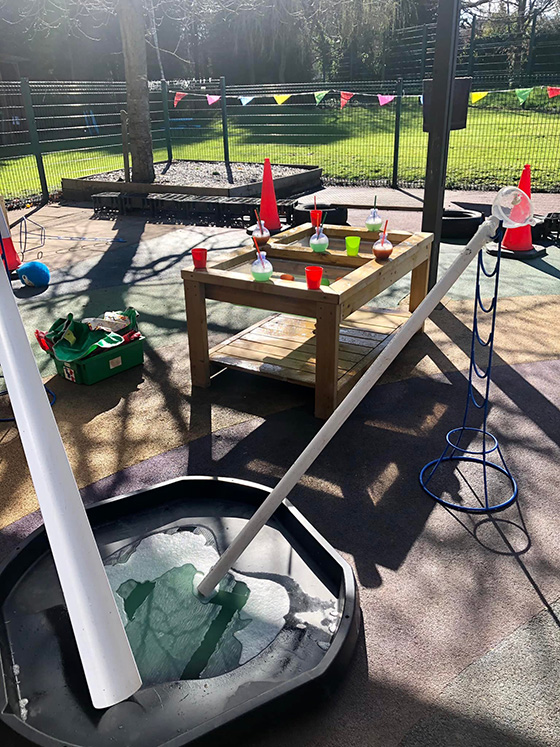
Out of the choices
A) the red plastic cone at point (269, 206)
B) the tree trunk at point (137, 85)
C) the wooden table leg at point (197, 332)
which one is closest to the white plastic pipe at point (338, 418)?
the wooden table leg at point (197, 332)

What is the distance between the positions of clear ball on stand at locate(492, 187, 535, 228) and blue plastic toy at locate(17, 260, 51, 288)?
5.54 meters

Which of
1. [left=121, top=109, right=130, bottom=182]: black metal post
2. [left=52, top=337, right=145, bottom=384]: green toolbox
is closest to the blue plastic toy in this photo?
[left=52, top=337, right=145, bottom=384]: green toolbox

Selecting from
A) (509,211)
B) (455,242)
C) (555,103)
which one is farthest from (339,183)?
(509,211)

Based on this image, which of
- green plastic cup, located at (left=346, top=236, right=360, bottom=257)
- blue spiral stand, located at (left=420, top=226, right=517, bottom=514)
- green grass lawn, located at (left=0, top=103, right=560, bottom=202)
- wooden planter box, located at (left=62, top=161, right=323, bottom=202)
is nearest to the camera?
blue spiral stand, located at (left=420, top=226, right=517, bottom=514)

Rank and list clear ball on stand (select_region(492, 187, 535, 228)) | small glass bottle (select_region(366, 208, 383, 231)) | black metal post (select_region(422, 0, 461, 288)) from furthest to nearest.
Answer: small glass bottle (select_region(366, 208, 383, 231)), black metal post (select_region(422, 0, 461, 288)), clear ball on stand (select_region(492, 187, 535, 228))

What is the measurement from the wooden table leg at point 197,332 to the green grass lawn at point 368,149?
971 centimetres

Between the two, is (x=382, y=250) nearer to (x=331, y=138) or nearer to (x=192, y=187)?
(x=192, y=187)

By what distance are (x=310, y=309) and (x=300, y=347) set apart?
2.68 feet

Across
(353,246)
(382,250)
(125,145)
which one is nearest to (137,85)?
(125,145)

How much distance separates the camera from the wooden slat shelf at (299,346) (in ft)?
13.9

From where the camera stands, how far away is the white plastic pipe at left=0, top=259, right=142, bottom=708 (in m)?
0.49

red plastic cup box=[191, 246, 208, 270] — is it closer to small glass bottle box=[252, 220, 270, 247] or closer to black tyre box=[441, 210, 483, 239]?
small glass bottle box=[252, 220, 270, 247]

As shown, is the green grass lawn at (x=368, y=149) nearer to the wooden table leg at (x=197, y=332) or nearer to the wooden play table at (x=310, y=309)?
the wooden play table at (x=310, y=309)

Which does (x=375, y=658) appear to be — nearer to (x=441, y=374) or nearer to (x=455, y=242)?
(x=441, y=374)
